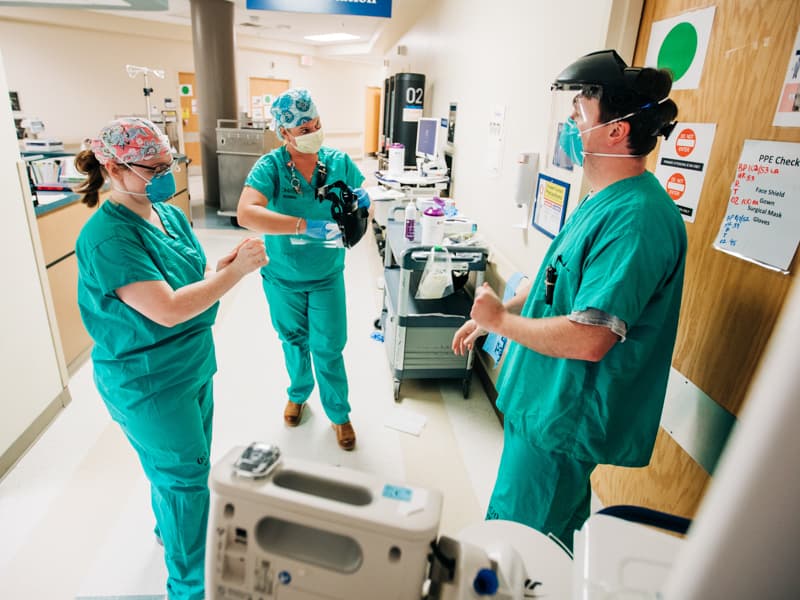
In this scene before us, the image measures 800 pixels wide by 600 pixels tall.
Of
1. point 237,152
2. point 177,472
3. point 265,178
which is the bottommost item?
point 177,472

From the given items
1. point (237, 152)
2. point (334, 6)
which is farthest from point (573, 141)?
point (237, 152)

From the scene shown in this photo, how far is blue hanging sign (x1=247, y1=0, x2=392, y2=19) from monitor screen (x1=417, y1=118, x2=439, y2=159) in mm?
1009

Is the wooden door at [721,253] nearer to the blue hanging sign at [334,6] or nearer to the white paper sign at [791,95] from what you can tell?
the white paper sign at [791,95]

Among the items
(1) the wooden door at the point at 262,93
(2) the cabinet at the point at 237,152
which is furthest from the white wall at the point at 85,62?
(2) the cabinet at the point at 237,152

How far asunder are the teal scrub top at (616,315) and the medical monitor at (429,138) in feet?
10.2

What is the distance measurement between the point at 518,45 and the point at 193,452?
2470mm

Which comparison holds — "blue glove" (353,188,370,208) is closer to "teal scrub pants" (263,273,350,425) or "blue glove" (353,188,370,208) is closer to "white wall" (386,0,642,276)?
"teal scrub pants" (263,273,350,425)

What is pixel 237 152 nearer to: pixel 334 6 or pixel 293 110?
pixel 334 6

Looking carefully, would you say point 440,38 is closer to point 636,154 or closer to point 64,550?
point 636,154

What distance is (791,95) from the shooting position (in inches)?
43.8

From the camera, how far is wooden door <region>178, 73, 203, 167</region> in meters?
9.86

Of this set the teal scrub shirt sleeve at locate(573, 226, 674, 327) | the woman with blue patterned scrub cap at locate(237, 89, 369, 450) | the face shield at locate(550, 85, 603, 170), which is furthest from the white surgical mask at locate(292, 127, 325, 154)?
the teal scrub shirt sleeve at locate(573, 226, 674, 327)

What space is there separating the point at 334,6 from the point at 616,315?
4.21m

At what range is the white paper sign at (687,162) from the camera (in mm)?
1384
